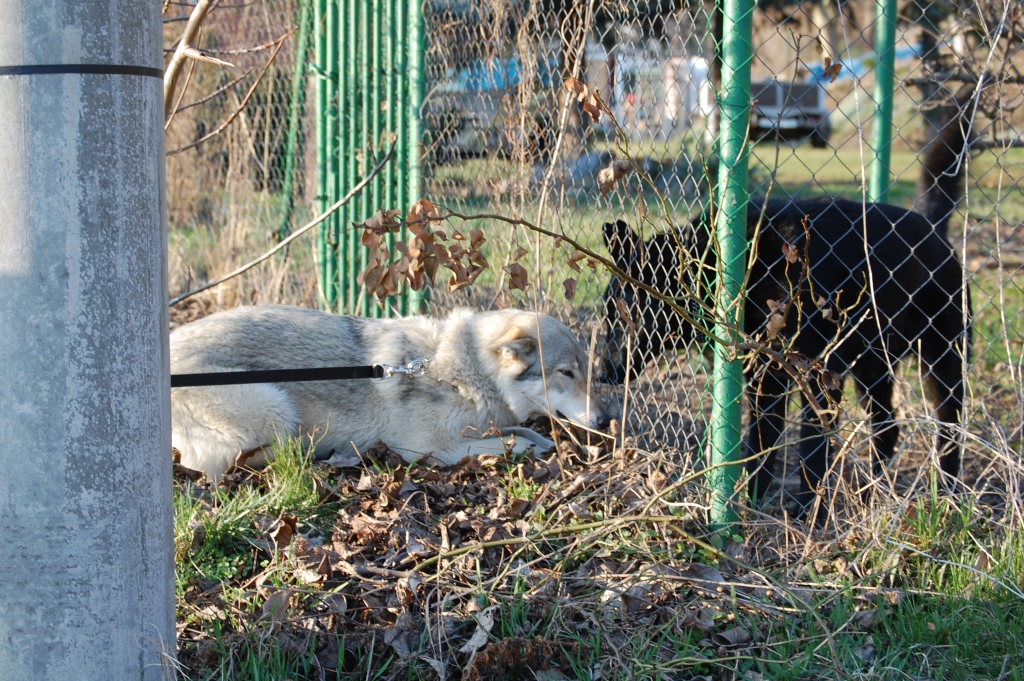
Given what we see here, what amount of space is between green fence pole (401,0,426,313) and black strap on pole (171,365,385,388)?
6.57ft

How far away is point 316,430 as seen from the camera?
445 cm

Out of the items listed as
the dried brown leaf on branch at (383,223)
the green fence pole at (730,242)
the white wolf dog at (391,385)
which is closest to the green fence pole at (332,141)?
the white wolf dog at (391,385)

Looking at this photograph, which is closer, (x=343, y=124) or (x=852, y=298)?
(x=852, y=298)

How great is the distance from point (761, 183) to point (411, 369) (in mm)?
1992

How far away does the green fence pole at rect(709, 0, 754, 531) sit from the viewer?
10.4 ft

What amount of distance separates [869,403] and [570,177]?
1.90 m

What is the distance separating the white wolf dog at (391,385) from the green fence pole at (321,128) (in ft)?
6.93

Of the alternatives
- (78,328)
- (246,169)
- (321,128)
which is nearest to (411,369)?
(78,328)

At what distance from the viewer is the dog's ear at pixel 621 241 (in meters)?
4.36

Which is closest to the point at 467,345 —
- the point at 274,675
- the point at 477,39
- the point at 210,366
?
the point at 210,366

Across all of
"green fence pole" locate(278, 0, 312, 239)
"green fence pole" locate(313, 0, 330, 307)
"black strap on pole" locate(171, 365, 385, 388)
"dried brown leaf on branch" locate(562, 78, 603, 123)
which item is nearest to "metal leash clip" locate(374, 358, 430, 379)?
"black strap on pole" locate(171, 365, 385, 388)

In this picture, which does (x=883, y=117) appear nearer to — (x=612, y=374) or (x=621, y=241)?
(x=621, y=241)

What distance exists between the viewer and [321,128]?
6.99 m

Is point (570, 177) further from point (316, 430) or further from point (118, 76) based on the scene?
point (118, 76)
